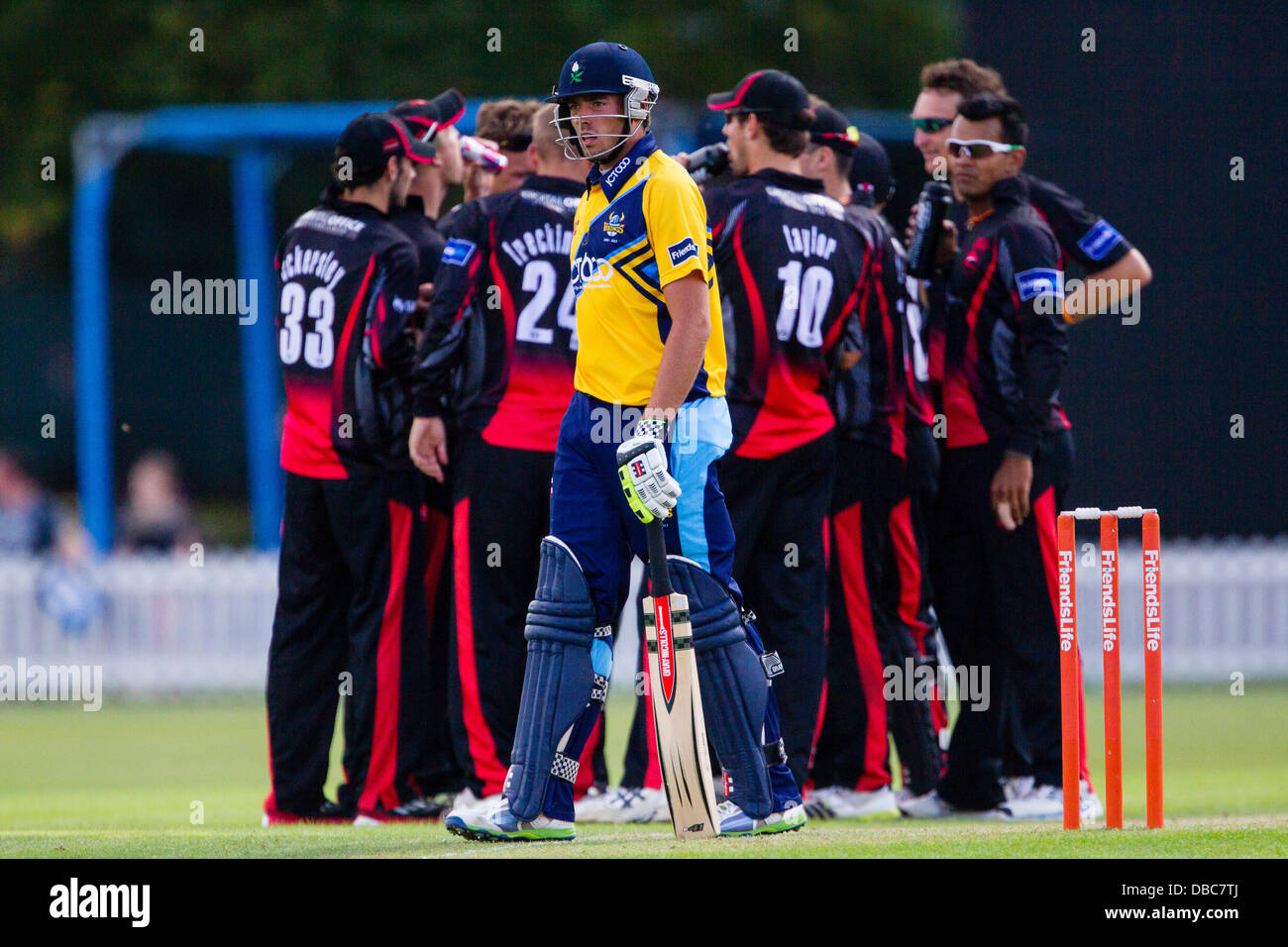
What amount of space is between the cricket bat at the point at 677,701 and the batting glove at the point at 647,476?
126mm

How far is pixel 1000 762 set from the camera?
25.8 feet

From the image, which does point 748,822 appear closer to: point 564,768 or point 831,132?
point 564,768

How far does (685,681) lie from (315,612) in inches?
102

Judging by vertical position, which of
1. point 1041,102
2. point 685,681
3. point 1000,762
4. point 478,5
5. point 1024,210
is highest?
point 478,5

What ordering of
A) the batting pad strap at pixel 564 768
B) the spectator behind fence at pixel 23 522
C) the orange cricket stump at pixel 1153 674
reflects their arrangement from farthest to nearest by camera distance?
the spectator behind fence at pixel 23 522, the orange cricket stump at pixel 1153 674, the batting pad strap at pixel 564 768

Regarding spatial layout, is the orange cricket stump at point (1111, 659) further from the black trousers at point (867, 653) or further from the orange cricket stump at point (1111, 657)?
the black trousers at point (867, 653)

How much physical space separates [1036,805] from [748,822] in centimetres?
223

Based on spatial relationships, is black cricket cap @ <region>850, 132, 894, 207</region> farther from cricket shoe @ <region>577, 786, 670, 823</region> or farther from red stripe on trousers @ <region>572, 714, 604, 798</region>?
cricket shoe @ <region>577, 786, 670, 823</region>

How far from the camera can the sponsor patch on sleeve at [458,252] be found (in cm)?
750

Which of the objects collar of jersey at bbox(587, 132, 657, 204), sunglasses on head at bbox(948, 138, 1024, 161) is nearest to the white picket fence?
sunglasses on head at bbox(948, 138, 1024, 161)

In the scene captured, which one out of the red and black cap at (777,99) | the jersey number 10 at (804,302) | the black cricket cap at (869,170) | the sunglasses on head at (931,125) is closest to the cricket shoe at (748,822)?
the jersey number 10 at (804,302)
